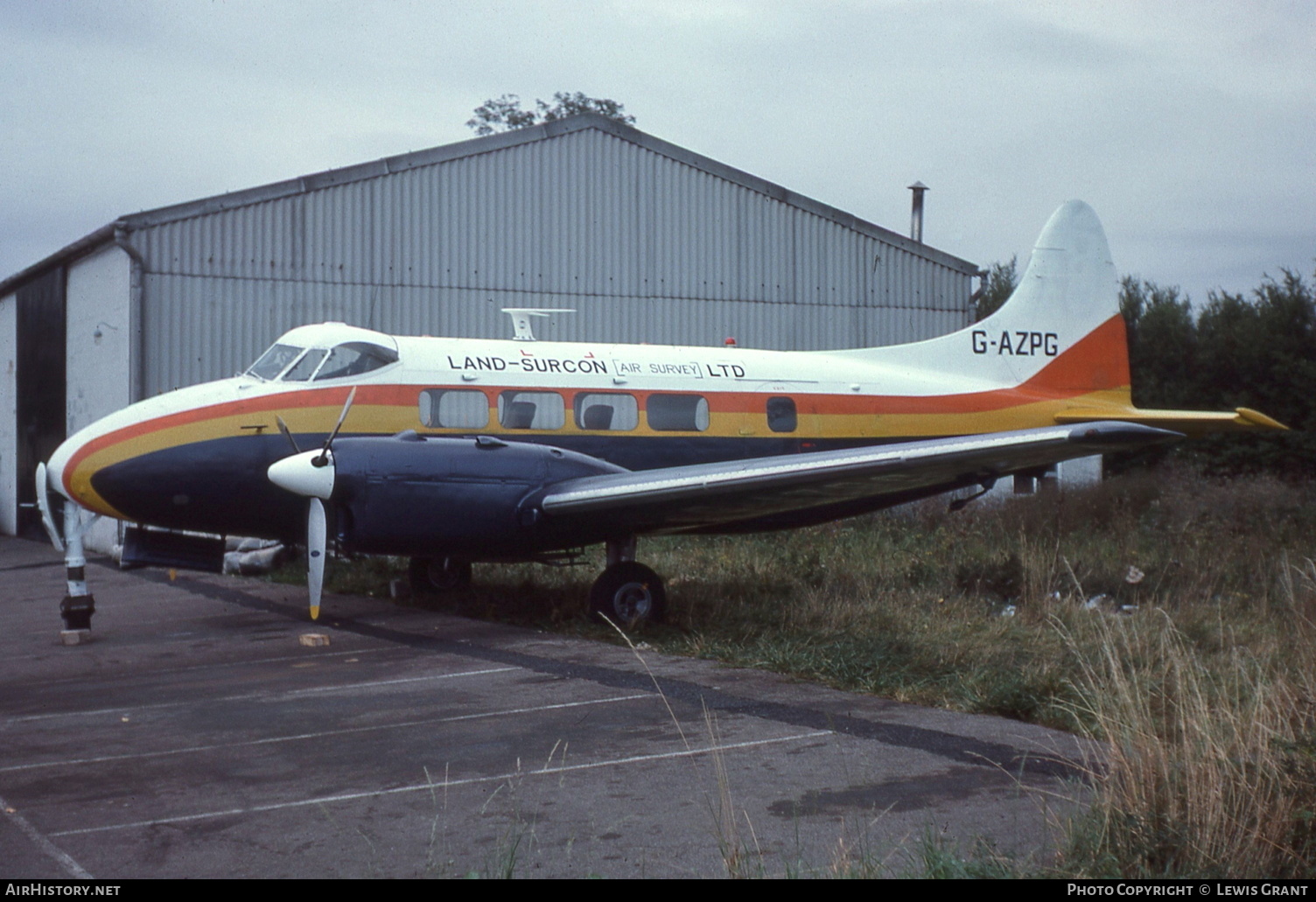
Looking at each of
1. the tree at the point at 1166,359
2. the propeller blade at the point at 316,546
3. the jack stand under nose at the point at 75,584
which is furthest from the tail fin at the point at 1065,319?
the tree at the point at 1166,359

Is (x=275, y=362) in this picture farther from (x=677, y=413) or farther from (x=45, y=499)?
(x=677, y=413)

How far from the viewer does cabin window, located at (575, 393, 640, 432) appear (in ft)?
39.8

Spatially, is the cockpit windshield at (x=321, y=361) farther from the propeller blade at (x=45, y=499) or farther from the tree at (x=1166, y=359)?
the tree at (x=1166, y=359)

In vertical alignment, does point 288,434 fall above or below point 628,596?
above

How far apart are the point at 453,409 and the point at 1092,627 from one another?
20.7 ft

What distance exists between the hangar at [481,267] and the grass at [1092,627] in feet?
18.0

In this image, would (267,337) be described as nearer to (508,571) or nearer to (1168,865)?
(508,571)

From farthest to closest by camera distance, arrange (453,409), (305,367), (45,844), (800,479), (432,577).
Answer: (432,577) < (453,409) < (305,367) < (800,479) < (45,844)

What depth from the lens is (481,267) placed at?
804 inches

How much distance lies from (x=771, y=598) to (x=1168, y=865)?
7717mm

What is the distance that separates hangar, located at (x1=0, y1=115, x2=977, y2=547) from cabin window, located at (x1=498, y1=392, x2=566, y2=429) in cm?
853

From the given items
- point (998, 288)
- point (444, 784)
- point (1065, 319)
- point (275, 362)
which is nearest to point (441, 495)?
point (275, 362)

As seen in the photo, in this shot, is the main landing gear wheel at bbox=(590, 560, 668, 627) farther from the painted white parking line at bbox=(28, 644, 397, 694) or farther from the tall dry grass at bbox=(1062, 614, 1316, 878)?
the tall dry grass at bbox=(1062, 614, 1316, 878)

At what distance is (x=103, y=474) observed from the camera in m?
10.2
